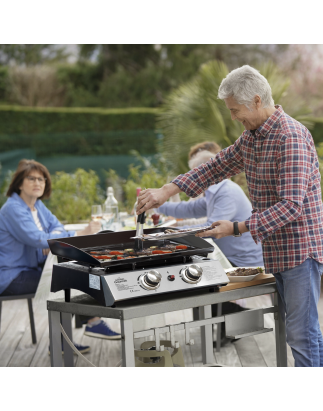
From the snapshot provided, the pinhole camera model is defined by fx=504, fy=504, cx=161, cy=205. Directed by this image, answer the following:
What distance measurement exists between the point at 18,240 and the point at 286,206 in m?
2.18

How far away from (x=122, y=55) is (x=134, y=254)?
14.8 metres

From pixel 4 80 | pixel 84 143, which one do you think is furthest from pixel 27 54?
pixel 84 143

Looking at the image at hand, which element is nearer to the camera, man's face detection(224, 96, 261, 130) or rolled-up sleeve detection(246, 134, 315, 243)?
rolled-up sleeve detection(246, 134, 315, 243)

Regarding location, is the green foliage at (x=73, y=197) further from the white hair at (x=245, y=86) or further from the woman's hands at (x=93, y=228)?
the white hair at (x=245, y=86)

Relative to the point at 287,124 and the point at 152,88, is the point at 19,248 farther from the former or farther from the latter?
the point at 152,88

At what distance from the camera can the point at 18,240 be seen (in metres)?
3.49

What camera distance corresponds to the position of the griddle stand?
1818 millimetres

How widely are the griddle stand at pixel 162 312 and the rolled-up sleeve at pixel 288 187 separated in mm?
330

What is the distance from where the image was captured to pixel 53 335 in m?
2.06

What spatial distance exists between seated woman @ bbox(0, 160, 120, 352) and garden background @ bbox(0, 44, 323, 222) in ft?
4.67

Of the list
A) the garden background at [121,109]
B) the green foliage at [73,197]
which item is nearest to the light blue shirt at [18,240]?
the garden background at [121,109]

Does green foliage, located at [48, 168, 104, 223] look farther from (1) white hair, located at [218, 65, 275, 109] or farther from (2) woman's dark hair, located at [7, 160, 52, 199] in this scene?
(1) white hair, located at [218, 65, 275, 109]

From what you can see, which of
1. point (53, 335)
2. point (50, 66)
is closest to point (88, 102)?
point (50, 66)

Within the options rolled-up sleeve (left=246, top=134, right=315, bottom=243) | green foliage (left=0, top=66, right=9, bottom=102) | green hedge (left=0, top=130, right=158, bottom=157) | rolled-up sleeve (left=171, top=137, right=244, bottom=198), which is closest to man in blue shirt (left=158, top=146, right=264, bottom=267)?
rolled-up sleeve (left=171, top=137, right=244, bottom=198)
